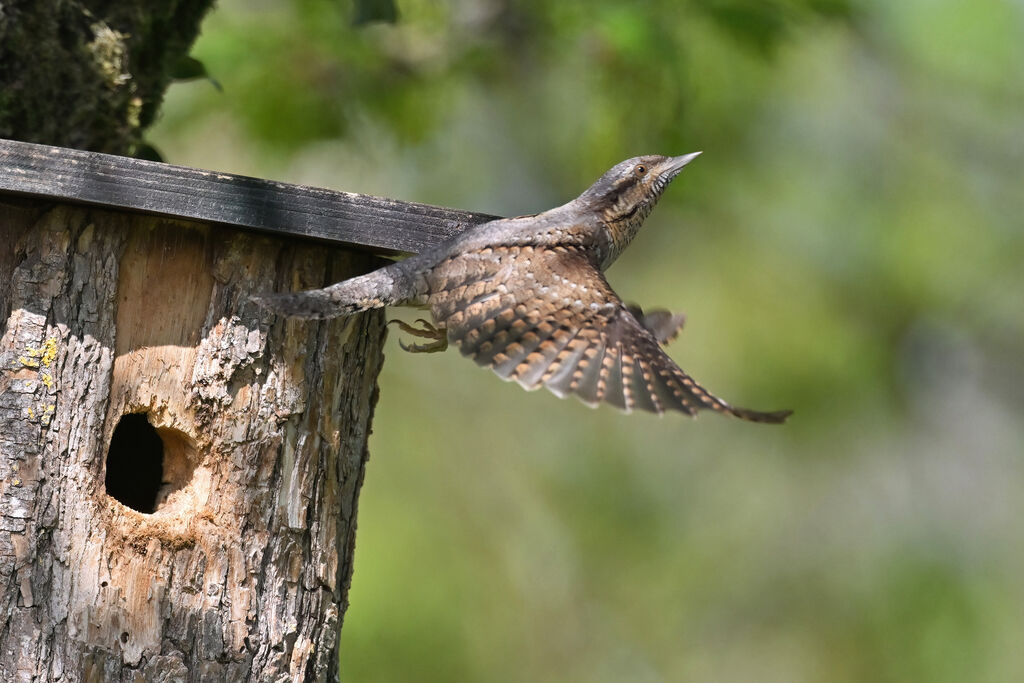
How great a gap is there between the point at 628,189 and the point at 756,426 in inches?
229

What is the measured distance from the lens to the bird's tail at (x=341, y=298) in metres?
2.28

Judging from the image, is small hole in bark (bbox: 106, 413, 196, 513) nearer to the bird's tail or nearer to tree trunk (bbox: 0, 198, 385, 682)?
tree trunk (bbox: 0, 198, 385, 682)

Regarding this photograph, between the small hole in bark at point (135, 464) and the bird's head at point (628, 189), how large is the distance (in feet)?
4.38

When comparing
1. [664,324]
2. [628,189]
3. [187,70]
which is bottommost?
[664,324]

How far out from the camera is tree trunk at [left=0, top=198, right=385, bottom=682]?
2314 mm

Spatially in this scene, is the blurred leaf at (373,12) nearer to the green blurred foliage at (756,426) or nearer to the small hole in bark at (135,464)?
the small hole in bark at (135,464)

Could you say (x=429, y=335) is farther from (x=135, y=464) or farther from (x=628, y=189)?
(x=135, y=464)

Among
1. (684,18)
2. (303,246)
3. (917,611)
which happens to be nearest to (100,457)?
(303,246)

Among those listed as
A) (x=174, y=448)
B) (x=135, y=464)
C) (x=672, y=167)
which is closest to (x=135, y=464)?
(x=135, y=464)

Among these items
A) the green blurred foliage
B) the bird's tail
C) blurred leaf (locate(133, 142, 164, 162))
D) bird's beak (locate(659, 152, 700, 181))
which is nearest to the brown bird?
the bird's tail

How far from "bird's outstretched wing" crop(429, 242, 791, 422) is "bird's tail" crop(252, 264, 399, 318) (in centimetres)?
12

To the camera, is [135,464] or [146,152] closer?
[135,464]

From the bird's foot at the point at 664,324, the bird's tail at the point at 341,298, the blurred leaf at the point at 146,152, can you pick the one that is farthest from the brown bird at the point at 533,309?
the blurred leaf at the point at 146,152

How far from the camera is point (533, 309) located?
7.88 ft
